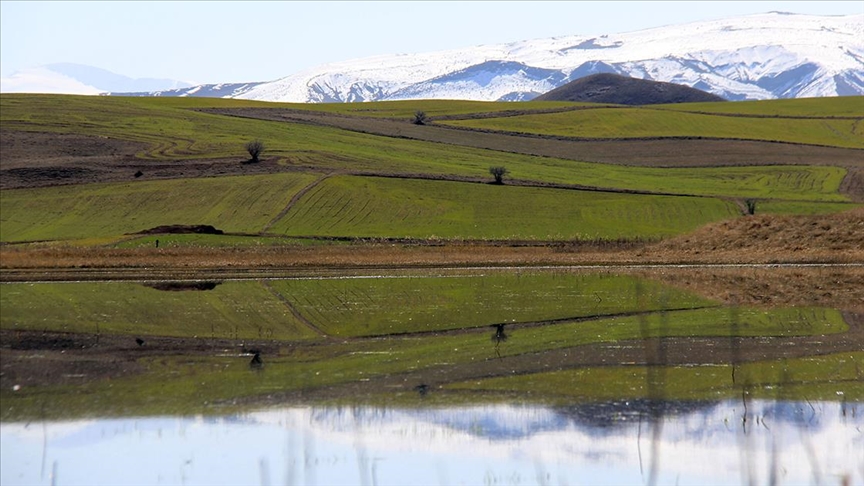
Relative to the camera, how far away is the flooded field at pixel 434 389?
51.6 ft

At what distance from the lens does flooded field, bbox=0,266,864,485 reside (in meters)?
15.7

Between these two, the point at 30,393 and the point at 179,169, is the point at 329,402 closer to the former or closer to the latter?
the point at 30,393

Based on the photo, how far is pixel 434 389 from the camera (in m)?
21.0

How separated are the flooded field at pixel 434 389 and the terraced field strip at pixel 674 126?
71.4 meters

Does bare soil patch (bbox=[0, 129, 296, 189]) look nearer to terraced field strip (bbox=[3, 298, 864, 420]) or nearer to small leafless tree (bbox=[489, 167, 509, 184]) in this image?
small leafless tree (bbox=[489, 167, 509, 184])

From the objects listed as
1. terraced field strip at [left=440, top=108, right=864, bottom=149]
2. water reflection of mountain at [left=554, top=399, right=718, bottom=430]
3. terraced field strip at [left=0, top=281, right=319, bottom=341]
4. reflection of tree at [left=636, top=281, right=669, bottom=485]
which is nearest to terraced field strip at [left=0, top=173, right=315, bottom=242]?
terraced field strip at [left=0, top=281, right=319, bottom=341]

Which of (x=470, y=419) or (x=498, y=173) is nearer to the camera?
(x=470, y=419)

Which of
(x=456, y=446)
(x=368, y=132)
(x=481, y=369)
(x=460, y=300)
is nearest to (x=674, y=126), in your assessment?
(x=368, y=132)

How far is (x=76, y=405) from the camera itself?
19578 mm

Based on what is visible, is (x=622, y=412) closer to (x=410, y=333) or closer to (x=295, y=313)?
(x=410, y=333)

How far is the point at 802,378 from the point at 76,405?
45.1 feet

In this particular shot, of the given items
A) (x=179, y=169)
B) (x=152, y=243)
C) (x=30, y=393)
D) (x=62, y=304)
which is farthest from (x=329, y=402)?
(x=179, y=169)

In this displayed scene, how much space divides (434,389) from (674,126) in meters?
96.6

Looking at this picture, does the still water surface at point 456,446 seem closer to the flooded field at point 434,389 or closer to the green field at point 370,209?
the flooded field at point 434,389
